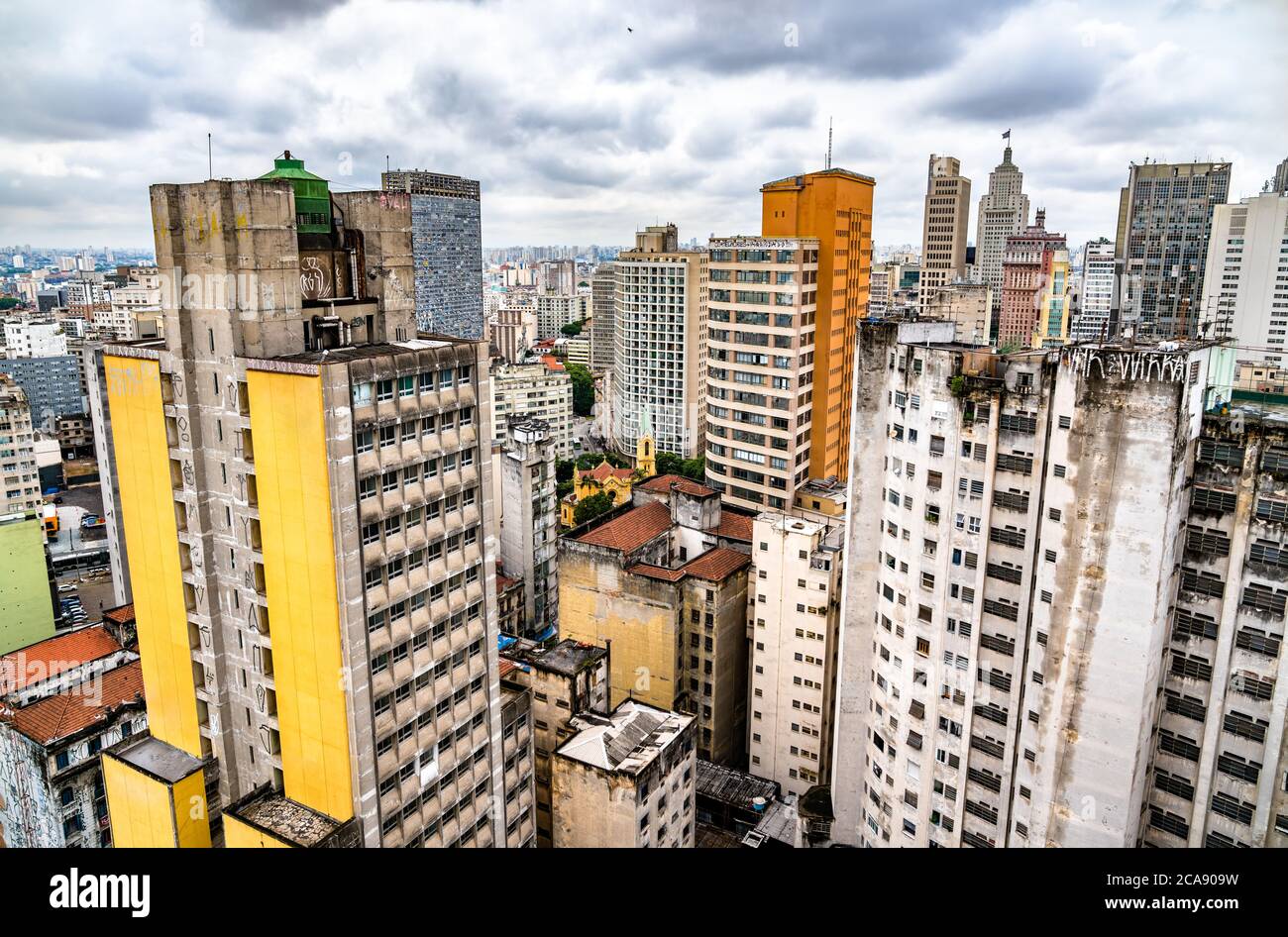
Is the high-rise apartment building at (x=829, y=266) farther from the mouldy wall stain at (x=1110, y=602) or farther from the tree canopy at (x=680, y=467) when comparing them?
the mouldy wall stain at (x=1110, y=602)

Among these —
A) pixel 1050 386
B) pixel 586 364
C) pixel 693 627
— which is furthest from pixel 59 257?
pixel 1050 386

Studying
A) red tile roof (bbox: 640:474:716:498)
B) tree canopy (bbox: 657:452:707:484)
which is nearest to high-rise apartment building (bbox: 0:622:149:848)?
red tile roof (bbox: 640:474:716:498)

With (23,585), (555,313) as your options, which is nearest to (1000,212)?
(555,313)

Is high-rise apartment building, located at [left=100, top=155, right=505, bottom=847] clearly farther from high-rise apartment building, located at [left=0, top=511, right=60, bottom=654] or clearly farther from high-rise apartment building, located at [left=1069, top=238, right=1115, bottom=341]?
high-rise apartment building, located at [left=1069, top=238, right=1115, bottom=341]

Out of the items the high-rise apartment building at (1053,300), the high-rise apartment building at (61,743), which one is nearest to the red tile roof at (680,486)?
the high-rise apartment building at (61,743)

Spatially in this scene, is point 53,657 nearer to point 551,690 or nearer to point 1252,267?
point 551,690
